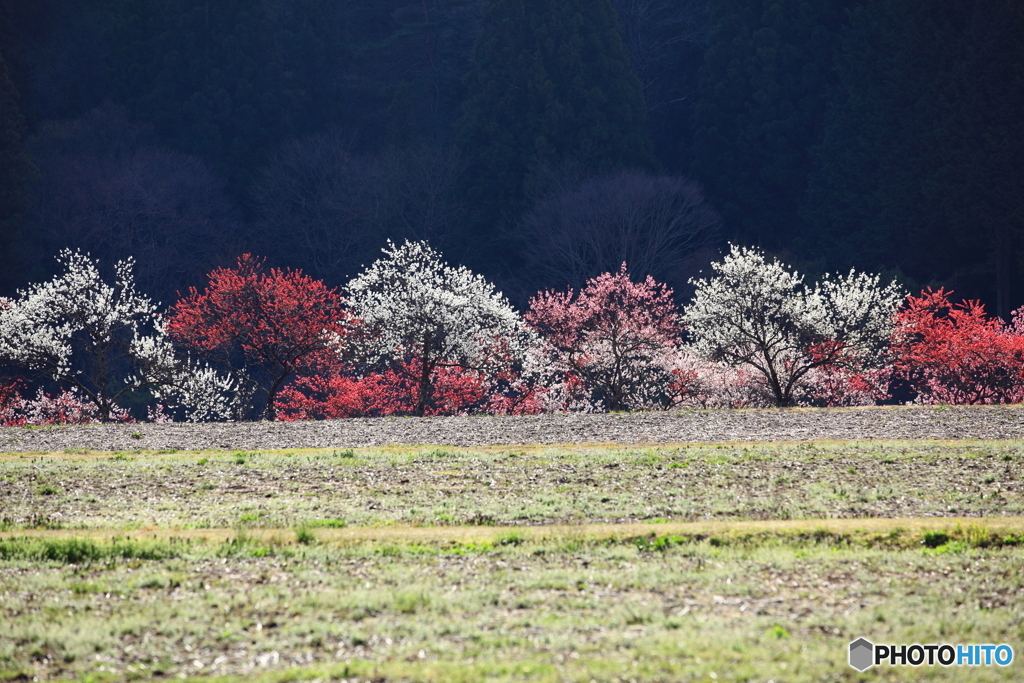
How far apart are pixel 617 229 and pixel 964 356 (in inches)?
804

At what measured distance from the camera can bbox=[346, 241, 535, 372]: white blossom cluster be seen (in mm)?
29438

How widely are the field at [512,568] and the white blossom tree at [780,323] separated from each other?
38.9ft

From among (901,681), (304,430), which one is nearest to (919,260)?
(304,430)

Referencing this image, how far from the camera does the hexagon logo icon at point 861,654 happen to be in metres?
6.67

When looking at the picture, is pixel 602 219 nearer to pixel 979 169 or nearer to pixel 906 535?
pixel 979 169

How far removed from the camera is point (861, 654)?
6.83m

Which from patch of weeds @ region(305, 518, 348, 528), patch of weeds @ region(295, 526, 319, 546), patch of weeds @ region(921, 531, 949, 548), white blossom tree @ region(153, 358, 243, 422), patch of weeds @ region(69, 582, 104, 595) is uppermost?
white blossom tree @ region(153, 358, 243, 422)

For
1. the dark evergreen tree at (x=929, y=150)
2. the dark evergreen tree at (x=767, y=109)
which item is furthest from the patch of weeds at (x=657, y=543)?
the dark evergreen tree at (x=767, y=109)

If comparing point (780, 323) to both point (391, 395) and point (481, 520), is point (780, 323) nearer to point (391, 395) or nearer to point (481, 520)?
point (391, 395)

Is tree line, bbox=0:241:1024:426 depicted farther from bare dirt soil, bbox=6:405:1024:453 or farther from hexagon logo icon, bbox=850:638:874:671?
hexagon logo icon, bbox=850:638:874:671

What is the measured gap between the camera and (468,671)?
6.66 meters

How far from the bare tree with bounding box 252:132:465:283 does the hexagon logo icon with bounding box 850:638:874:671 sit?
4459 cm

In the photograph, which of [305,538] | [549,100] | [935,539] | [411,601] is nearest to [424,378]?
[305,538]

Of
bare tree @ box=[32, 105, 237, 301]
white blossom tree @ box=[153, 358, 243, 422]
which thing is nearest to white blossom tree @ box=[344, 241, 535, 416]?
white blossom tree @ box=[153, 358, 243, 422]
